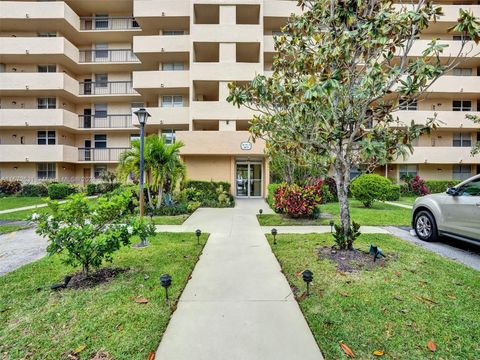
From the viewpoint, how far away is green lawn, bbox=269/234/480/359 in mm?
2602

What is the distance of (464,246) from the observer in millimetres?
6270

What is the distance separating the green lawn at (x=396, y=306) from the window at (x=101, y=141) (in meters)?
22.1

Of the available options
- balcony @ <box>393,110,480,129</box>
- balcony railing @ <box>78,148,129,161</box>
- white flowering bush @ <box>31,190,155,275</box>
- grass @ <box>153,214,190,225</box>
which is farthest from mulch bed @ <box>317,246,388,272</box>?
balcony railing @ <box>78,148,129,161</box>

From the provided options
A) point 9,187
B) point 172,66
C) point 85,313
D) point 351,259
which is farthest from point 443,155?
point 9,187

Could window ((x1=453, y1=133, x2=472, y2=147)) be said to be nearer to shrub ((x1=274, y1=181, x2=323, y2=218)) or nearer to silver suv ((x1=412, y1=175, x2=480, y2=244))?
shrub ((x1=274, y1=181, x2=323, y2=218))

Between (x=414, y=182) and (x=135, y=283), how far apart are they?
21265 millimetres

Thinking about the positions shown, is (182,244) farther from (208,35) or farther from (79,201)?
(208,35)

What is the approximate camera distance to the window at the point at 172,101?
65.2ft

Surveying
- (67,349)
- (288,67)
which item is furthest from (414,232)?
(67,349)

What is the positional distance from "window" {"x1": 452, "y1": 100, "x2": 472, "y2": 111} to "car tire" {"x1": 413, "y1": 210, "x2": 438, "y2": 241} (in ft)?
68.2

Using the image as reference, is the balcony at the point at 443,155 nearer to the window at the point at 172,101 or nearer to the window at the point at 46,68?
the window at the point at 172,101

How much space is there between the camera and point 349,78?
4801 millimetres

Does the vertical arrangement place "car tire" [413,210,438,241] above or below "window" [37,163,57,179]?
below

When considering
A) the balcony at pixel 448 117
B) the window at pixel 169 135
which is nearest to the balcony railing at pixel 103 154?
the window at pixel 169 135
